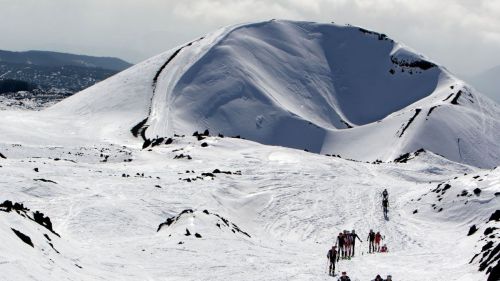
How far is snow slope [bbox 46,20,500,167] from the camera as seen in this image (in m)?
110

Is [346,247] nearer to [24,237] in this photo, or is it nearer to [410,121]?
[24,237]

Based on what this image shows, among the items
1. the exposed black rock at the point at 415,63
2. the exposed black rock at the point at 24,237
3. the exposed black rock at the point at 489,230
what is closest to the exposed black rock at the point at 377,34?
the exposed black rock at the point at 415,63

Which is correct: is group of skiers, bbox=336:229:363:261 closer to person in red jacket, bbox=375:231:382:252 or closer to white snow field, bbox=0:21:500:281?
white snow field, bbox=0:21:500:281

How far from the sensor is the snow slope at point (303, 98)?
109500 mm

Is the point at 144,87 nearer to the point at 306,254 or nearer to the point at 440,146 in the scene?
the point at 440,146

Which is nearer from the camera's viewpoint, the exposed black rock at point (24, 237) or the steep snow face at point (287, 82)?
the exposed black rock at point (24, 237)

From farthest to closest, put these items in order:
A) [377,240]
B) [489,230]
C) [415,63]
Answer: [415,63] → [377,240] → [489,230]

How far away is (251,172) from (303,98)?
8115cm

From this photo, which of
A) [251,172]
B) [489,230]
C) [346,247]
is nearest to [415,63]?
[251,172]

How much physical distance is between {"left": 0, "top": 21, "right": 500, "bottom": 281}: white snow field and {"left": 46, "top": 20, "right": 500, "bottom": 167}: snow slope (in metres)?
0.48

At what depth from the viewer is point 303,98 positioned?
13450cm

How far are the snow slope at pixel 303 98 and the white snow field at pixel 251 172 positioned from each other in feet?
1.57

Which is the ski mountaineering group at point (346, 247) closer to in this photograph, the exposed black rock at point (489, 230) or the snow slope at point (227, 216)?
the snow slope at point (227, 216)

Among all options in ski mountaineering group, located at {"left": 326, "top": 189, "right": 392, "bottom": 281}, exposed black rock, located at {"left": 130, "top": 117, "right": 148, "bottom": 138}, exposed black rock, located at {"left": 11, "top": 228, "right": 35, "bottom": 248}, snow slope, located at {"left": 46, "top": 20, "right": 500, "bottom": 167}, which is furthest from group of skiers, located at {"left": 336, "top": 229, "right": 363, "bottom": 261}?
exposed black rock, located at {"left": 130, "top": 117, "right": 148, "bottom": 138}
